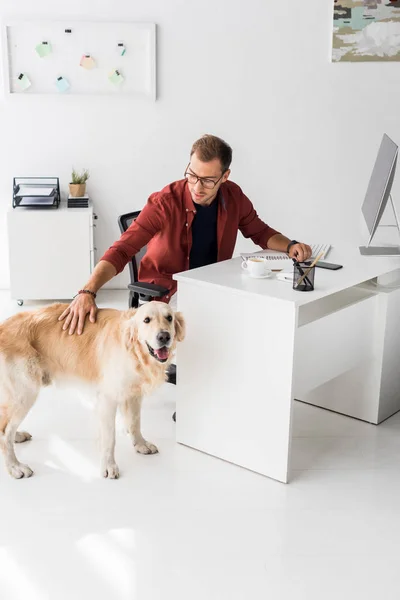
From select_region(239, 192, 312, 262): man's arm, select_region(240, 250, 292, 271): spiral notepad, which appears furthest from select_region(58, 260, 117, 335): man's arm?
select_region(239, 192, 312, 262): man's arm

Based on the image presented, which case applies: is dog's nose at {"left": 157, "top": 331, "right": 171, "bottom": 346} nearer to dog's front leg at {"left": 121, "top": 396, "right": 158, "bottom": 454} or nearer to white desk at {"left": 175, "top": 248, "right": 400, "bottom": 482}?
white desk at {"left": 175, "top": 248, "right": 400, "bottom": 482}

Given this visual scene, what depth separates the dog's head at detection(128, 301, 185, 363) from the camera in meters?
2.49

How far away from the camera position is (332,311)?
9.52 feet

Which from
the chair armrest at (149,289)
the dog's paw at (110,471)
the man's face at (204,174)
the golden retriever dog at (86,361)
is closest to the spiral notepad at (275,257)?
the man's face at (204,174)

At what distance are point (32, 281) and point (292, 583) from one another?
9.75 feet

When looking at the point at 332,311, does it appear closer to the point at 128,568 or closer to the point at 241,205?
the point at 241,205

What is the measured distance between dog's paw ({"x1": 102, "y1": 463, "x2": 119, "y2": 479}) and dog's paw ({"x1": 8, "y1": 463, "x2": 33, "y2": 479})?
267 mm

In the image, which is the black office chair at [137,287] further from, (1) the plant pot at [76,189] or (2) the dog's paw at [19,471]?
(1) the plant pot at [76,189]

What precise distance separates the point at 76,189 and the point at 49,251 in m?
0.44

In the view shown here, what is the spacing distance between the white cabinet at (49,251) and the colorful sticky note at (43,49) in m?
0.95

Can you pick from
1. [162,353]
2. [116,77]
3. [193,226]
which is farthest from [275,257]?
[116,77]

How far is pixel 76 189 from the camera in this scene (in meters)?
4.74

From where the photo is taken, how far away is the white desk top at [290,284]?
2.64 m

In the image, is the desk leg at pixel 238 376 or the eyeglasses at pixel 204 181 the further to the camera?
the eyeglasses at pixel 204 181
